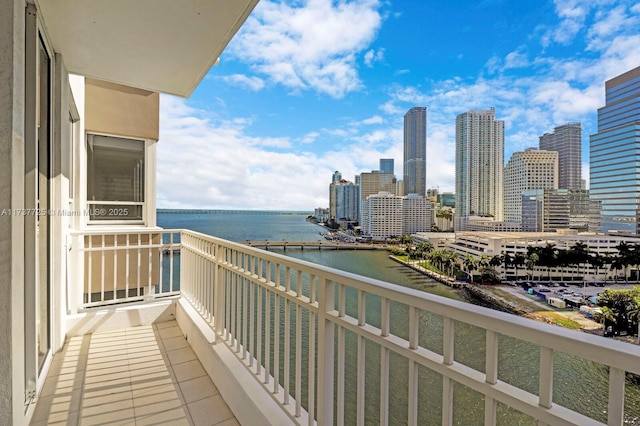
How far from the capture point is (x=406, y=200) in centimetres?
2519

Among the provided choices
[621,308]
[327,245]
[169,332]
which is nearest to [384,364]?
[169,332]

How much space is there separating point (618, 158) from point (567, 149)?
26.4ft

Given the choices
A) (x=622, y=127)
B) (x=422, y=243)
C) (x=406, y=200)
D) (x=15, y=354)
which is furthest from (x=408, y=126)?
(x=15, y=354)

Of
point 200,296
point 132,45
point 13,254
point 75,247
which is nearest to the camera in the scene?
point 13,254

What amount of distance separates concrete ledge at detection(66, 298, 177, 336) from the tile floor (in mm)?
116

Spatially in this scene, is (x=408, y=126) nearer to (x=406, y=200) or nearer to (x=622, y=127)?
(x=406, y=200)

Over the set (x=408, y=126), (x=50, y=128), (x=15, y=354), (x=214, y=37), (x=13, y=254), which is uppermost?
(x=408, y=126)

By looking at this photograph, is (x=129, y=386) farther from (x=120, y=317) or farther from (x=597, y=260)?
(x=597, y=260)

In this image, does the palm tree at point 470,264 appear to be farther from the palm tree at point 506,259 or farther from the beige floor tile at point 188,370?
the beige floor tile at point 188,370

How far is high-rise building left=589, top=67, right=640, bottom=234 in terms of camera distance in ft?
28.0

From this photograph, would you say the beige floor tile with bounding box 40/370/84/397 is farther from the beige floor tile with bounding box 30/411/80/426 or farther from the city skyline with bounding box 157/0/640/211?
the city skyline with bounding box 157/0/640/211

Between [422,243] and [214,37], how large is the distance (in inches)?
709

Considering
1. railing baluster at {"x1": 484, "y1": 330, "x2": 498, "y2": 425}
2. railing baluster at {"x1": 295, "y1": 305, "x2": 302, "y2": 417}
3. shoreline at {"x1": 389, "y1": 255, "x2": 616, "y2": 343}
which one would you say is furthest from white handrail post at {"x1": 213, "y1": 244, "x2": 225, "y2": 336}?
shoreline at {"x1": 389, "y1": 255, "x2": 616, "y2": 343}

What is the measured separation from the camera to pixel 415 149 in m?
34.1
